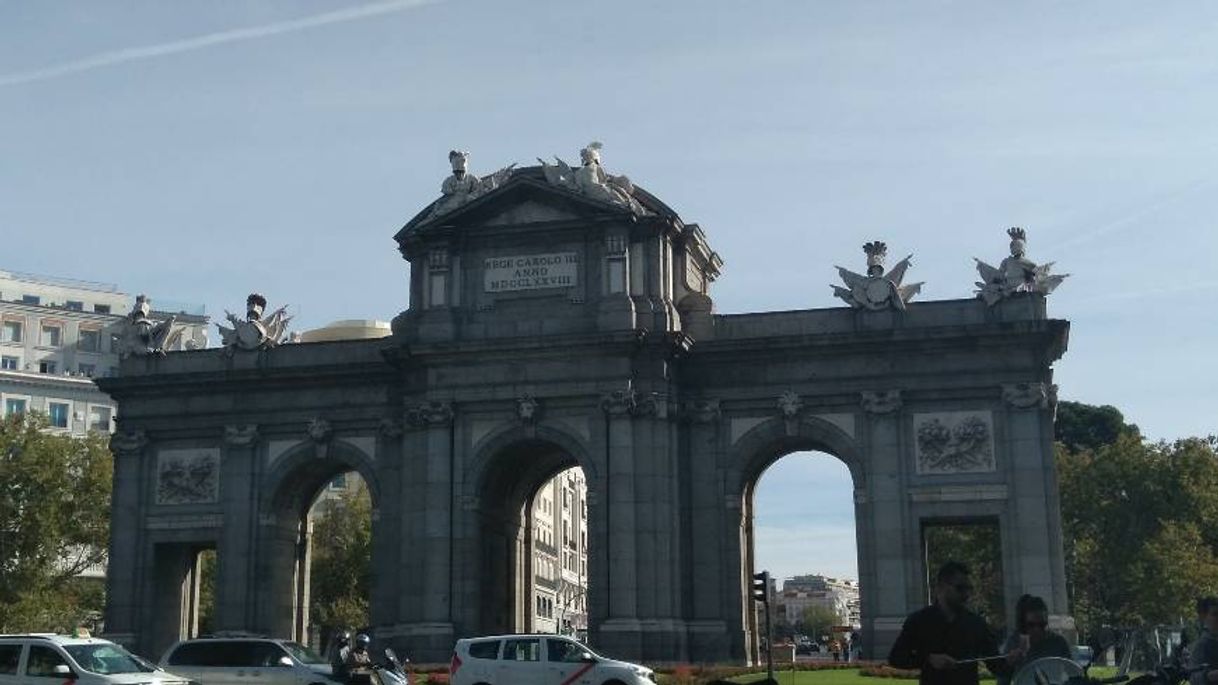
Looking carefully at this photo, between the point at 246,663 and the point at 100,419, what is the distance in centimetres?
7358

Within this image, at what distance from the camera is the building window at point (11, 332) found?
108m

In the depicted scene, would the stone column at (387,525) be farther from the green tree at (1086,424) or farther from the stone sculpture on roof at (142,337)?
the green tree at (1086,424)

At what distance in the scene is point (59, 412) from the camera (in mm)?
103375

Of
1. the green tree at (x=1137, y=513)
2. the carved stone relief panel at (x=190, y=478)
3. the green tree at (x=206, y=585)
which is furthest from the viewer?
the green tree at (x=206, y=585)

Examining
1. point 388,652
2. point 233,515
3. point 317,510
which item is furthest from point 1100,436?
point 388,652

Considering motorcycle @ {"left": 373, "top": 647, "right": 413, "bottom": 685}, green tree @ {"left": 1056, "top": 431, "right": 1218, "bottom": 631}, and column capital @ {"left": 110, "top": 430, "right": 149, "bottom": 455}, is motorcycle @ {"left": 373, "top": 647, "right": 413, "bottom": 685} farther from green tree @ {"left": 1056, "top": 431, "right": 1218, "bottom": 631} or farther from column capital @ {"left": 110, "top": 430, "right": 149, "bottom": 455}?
green tree @ {"left": 1056, "top": 431, "right": 1218, "bottom": 631}

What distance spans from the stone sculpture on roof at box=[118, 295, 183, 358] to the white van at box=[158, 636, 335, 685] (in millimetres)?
21662

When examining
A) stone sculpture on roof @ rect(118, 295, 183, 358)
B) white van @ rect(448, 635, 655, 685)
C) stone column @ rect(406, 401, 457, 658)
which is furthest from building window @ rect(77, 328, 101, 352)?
white van @ rect(448, 635, 655, 685)

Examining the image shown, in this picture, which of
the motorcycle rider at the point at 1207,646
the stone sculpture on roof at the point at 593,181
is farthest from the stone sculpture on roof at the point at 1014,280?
the motorcycle rider at the point at 1207,646

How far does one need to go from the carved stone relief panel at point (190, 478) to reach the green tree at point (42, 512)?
10470 millimetres

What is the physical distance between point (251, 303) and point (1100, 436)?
73.3 metres

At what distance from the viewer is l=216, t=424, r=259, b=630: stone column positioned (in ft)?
176

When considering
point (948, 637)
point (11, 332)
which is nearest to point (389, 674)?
point (948, 637)

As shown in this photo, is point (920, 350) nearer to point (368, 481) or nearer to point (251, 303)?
point (368, 481)
